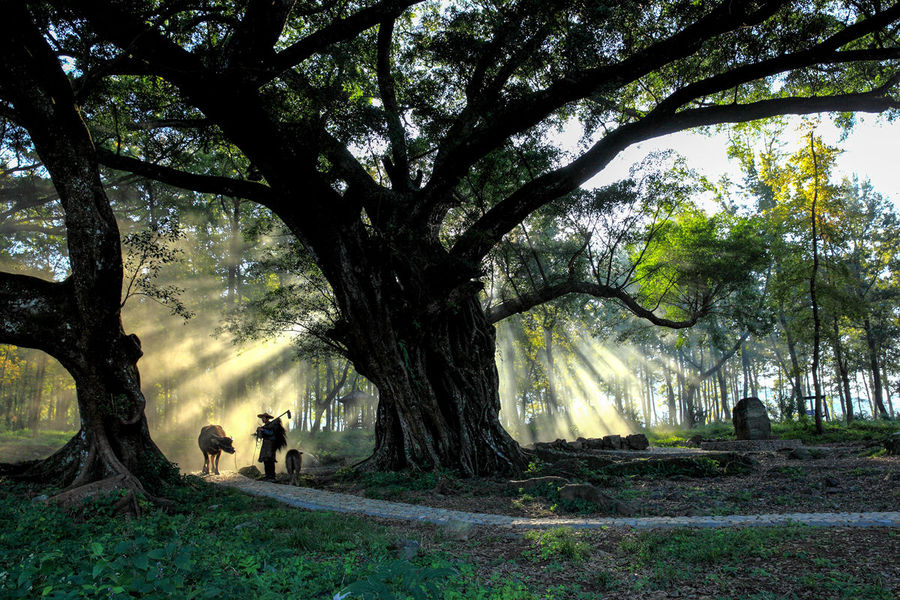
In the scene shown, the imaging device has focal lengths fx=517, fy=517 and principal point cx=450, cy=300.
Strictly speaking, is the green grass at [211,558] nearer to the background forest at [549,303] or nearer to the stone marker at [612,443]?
the background forest at [549,303]

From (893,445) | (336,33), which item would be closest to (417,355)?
(336,33)

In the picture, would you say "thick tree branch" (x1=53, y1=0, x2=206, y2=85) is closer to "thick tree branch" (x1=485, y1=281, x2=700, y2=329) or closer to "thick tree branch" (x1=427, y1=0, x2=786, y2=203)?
"thick tree branch" (x1=427, y1=0, x2=786, y2=203)

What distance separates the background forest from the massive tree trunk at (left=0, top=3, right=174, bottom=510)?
78cm

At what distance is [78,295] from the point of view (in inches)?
290

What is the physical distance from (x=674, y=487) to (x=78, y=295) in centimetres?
991

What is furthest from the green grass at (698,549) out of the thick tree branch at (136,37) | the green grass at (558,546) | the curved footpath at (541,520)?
the thick tree branch at (136,37)

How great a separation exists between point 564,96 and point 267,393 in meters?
32.9

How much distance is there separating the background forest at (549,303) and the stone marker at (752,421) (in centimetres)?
168

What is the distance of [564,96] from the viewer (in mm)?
8555

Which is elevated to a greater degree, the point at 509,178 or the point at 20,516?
the point at 509,178

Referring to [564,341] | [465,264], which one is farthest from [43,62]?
[564,341]

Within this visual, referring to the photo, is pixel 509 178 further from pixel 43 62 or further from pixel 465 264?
pixel 43 62

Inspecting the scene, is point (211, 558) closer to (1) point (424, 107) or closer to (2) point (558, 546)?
(2) point (558, 546)

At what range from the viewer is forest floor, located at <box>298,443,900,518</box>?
716 centimetres
